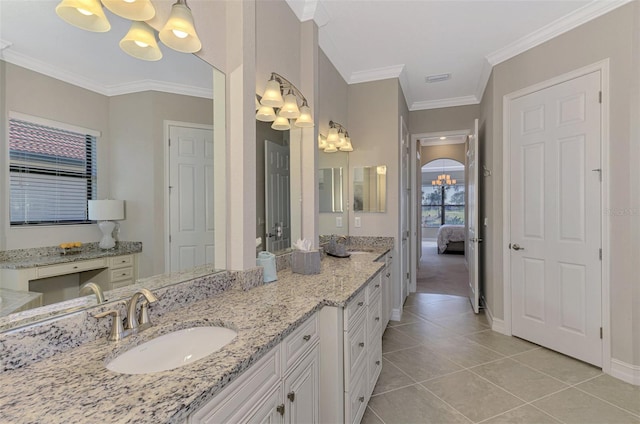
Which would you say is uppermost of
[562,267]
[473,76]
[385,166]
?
[473,76]

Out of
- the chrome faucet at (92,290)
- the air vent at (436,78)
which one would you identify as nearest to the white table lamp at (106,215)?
the chrome faucet at (92,290)

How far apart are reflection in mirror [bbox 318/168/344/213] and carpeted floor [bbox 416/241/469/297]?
2343 millimetres

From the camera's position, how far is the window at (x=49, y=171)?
0.95 meters

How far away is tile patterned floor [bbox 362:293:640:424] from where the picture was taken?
198 cm

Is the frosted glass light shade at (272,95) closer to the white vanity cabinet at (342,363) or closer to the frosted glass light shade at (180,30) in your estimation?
the frosted glass light shade at (180,30)

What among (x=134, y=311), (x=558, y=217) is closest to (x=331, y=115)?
(x=558, y=217)

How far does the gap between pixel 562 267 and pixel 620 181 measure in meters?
0.83

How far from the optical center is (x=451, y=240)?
8.67m

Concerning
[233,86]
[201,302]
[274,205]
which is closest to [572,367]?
[274,205]

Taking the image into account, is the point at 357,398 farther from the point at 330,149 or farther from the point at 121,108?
the point at 330,149

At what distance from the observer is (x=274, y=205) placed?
7.34ft

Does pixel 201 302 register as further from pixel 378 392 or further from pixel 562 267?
pixel 562 267

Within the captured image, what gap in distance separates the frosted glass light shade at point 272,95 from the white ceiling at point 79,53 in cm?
54

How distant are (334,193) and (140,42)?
257cm
